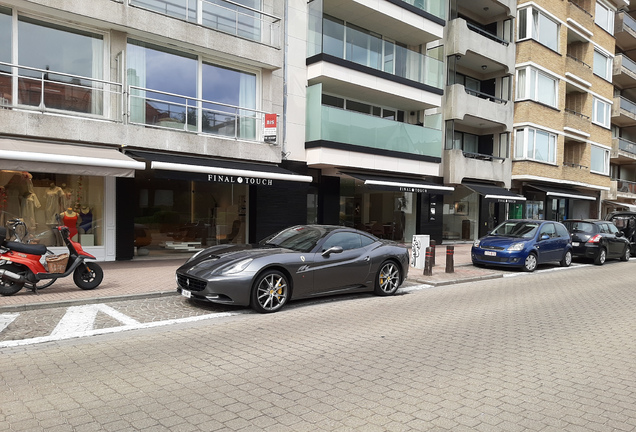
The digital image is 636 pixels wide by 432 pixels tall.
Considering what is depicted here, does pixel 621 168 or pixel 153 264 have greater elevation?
pixel 621 168

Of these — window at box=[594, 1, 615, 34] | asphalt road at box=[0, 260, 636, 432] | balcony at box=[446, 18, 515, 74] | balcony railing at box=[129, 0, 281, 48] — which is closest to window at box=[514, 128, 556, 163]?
balcony at box=[446, 18, 515, 74]

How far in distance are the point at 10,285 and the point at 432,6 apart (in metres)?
18.9

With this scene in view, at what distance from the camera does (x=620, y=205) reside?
35719mm

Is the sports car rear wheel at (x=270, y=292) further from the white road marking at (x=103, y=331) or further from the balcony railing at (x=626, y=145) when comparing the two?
the balcony railing at (x=626, y=145)

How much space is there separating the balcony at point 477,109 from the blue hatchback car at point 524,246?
26.6ft

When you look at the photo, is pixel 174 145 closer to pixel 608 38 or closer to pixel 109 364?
pixel 109 364

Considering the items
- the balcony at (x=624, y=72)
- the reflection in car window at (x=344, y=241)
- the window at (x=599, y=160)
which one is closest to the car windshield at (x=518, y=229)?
the reflection in car window at (x=344, y=241)

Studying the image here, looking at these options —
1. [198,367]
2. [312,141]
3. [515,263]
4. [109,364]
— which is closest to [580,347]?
[198,367]

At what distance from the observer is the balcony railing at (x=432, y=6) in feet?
62.6

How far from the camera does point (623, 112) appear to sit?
115 feet

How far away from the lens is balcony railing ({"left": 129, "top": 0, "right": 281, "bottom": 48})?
12.9m

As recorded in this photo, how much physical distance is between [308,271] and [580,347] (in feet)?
13.6

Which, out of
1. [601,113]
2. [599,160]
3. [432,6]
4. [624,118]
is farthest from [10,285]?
[624,118]

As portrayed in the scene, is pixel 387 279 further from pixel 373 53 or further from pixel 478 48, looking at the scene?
pixel 478 48
